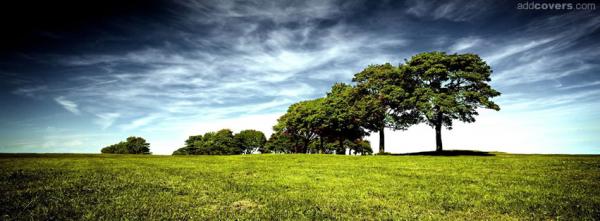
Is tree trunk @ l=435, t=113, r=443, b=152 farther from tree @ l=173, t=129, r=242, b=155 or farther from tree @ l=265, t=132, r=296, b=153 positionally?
tree @ l=173, t=129, r=242, b=155

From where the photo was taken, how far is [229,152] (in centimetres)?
11788

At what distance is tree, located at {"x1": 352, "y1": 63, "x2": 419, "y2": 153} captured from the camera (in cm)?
4412

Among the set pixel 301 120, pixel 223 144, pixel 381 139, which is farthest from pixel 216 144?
pixel 381 139

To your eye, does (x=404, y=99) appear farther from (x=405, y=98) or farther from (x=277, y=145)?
(x=277, y=145)

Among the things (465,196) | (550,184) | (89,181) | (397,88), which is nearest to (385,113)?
(397,88)

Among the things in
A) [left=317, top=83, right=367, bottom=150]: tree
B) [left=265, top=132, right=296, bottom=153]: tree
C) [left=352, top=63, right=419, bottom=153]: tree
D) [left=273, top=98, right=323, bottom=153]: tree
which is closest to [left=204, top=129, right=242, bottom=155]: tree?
[left=265, top=132, right=296, bottom=153]: tree

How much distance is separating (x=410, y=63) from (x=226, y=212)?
42912 mm

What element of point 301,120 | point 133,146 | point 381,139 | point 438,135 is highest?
point 301,120

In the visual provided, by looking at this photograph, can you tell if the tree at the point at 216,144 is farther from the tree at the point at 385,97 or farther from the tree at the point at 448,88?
the tree at the point at 448,88

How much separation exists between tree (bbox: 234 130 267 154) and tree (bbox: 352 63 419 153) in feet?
254

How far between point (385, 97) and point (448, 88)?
893cm

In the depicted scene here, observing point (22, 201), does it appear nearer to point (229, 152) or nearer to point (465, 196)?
point (465, 196)

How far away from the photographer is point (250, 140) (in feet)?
406

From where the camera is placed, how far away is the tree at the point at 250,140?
12350 centimetres
